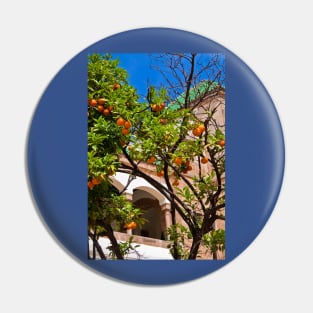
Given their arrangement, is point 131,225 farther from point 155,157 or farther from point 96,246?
point 155,157

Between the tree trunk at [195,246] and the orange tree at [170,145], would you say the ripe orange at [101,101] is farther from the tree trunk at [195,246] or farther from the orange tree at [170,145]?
the tree trunk at [195,246]

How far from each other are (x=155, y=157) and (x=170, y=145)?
0.45ft

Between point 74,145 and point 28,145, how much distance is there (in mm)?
302

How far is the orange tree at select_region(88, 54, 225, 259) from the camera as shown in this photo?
15.2ft

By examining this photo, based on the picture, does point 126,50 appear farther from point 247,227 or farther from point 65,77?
point 247,227

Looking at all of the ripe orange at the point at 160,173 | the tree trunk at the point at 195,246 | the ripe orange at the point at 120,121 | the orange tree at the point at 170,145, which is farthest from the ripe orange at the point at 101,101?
the tree trunk at the point at 195,246

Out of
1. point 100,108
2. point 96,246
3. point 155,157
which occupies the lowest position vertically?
point 96,246

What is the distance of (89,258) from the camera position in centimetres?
455

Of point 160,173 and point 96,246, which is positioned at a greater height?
point 160,173

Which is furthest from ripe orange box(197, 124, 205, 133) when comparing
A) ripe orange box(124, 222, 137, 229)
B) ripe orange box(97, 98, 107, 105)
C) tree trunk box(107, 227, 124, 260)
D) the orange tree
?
tree trunk box(107, 227, 124, 260)

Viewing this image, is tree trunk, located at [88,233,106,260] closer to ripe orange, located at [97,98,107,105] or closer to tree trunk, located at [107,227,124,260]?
tree trunk, located at [107,227,124,260]

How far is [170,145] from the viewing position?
471 centimetres

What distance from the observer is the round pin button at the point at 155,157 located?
15.0 ft

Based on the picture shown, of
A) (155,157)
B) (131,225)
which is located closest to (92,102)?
(155,157)
